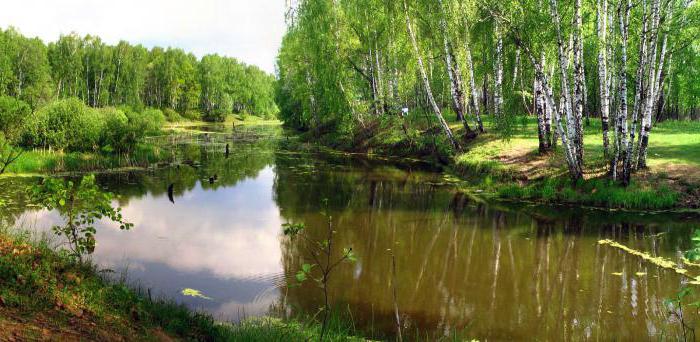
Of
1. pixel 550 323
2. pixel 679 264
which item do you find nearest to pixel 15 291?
pixel 550 323

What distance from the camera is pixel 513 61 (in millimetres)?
18781

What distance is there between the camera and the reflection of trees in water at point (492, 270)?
8414mm

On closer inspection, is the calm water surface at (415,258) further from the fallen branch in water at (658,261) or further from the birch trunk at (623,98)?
the birch trunk at (623,98)

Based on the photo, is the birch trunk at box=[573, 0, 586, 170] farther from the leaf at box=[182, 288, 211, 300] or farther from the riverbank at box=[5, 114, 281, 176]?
the riverbank at box=[5, 114, 281, 176]

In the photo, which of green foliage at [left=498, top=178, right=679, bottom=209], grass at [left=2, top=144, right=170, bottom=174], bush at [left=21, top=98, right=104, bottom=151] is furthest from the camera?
bush at [left=21, top=98, right=104, bottom=151]

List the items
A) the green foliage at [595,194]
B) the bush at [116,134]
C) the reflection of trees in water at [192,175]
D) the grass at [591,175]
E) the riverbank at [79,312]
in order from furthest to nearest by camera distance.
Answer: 1. the bush at [116,134]
2. the reflection of trees in water at [192,175]
3. the grass at [591,175]
4. the green foliage at [595,194]
5. the riverbank at [79,312]

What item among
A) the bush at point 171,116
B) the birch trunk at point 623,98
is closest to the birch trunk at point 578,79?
the birch trunk at point 623,98

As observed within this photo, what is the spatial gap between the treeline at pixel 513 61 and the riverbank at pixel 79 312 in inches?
570

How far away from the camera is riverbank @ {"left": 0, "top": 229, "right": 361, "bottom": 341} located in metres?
4.93

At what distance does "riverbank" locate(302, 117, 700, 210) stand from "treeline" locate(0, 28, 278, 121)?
3033 cm

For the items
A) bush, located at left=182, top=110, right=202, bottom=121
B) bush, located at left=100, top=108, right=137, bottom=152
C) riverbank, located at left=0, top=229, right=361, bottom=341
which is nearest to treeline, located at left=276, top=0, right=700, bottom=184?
riverbank, located at left=0, top=229, right=361, bottom=341

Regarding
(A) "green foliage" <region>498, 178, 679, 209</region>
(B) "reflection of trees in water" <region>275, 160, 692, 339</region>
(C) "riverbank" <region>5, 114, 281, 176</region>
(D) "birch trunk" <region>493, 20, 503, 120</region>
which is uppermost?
(D) "birch trunk" <region>493, 20, 503, 120</region>

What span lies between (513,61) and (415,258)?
34.4 feet

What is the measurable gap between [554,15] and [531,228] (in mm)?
7283
